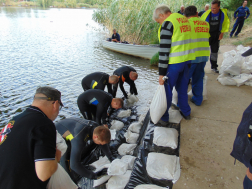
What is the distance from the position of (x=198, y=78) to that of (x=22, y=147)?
2.88 m

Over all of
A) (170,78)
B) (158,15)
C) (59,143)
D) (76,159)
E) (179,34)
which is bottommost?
(76,159)

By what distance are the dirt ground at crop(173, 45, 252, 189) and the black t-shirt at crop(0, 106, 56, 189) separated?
1424mm

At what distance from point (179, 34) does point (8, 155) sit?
2.21 metres

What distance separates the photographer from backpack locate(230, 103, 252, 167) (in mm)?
1209

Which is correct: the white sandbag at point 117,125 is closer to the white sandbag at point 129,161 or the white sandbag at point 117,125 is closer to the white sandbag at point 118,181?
the white sandbag at point 129,161

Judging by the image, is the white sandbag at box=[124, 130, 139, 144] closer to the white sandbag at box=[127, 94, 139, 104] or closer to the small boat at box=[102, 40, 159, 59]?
the white sandbag at box=[127, 94, 139, 104]

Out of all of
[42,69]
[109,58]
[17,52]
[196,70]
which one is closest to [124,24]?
[109,58]

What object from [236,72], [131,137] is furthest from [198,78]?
[236,72]

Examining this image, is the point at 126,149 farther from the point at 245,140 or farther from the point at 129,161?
the point at 245,140

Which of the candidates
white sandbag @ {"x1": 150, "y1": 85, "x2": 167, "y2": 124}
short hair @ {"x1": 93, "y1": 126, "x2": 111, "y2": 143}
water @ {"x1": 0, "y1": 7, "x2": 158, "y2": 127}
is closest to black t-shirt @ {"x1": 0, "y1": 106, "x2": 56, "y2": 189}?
short hair @ {"x1": 93, "y1": 126, "x2": 111, "y2": 143}

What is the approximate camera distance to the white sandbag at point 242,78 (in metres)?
3.90

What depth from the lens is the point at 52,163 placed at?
3.78ft

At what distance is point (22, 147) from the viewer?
109 centimetres

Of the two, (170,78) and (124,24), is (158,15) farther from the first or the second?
(124,24)
